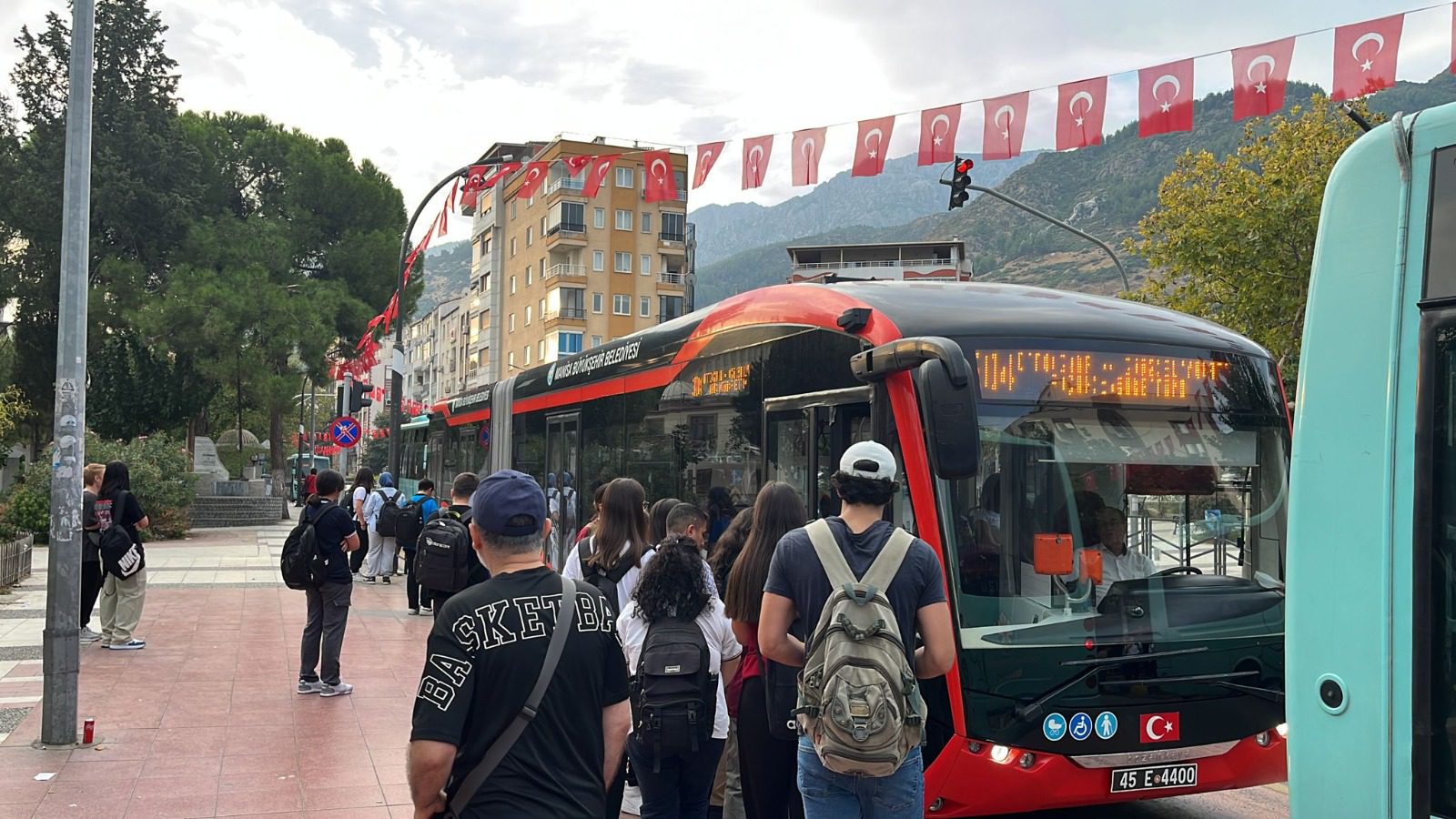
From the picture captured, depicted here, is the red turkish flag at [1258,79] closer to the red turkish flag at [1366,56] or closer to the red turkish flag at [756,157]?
the red turkish flag at [1366,56]

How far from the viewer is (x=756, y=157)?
45.2 ft

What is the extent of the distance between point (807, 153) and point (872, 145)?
961 millimetres

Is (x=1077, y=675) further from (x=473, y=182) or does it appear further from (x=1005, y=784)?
(x=473, y=182)

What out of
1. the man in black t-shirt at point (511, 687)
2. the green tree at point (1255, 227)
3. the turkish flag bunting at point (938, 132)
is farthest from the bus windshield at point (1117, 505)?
the green tree at point (1255, 227)

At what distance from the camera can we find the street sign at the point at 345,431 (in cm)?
2270

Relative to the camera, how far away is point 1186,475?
5.97m

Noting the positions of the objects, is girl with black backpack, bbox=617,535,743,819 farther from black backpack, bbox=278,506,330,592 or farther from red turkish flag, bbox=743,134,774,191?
red turkish flag, bbox=743,134,774,191

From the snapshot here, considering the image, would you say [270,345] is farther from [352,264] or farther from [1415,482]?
[1415,482]

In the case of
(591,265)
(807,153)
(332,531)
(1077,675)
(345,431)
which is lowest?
(1077,675)

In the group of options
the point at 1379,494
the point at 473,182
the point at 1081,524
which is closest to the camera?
the point at 1379,494

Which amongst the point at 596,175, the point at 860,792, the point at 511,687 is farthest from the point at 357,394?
the point at 511,687

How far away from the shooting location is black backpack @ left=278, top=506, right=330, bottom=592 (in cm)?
907

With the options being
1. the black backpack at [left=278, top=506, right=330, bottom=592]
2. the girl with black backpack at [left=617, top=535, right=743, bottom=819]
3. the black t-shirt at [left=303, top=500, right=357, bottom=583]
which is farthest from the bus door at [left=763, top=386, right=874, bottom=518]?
the black backpack at [left=278, top=506, right=330, bottom=592]

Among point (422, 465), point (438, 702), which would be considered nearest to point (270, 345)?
point (422, 465)
